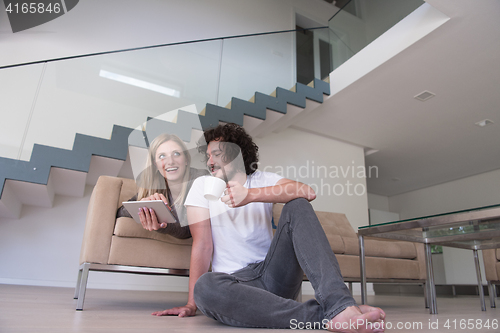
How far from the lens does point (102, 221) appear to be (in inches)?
63.9

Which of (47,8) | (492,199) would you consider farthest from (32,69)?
(492,199)

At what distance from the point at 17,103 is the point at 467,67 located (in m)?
4.40

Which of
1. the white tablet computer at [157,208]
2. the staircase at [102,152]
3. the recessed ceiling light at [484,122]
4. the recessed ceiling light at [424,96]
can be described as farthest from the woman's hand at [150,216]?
the recessed ceiling light at [484,122]

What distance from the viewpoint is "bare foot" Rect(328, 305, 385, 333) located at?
79cm

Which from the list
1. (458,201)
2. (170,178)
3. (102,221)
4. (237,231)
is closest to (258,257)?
(237,231)

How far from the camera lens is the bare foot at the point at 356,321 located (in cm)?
79

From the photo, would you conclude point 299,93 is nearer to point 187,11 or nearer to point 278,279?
point 187,11

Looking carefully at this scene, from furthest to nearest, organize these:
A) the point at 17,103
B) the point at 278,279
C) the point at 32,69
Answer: the point at 32,69
the point at 17,103
the point at 278,279

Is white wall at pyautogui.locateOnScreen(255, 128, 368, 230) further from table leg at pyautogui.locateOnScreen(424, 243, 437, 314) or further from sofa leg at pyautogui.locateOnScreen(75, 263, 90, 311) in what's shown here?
sofa leg at pyautogui.locateOnScreen(75, 263, 90, 311)

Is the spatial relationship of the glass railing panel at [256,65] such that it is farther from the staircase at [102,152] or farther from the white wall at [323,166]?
the white wall at [323,166]

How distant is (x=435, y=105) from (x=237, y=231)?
4163 millimetres

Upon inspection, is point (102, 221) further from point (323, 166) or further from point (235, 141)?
point (323, 166)

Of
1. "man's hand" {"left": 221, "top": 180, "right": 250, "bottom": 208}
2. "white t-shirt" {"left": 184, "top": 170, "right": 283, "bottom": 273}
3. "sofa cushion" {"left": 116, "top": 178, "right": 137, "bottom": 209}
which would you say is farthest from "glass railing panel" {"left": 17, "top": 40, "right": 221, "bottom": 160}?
"man's hand" {"left": 221, "top": 180, "right": 250, "bottom": 208}

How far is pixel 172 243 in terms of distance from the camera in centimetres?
176
